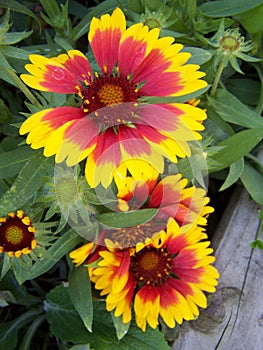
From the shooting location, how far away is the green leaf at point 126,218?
112cm

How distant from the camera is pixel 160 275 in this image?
4.17 feet

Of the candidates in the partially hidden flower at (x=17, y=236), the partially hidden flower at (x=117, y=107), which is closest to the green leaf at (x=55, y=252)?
the partially hidden flower at (x=17, y=236)

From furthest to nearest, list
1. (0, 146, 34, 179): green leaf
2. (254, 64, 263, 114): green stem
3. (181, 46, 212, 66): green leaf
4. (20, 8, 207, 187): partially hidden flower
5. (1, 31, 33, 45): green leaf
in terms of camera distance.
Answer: (254, 64, 263, 114): green stem, (181, 46, 212, 66): green leaf, (0, 146, 34, 179): green leaf, (1, 31, 33, 45): green leaf, (20, 8, 207, 187): partially hidden flower

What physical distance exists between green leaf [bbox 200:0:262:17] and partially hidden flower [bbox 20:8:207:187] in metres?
0.47

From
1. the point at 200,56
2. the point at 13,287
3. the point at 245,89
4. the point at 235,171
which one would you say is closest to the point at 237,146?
the point at 235,171

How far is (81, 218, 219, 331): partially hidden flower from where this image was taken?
4.01 ft

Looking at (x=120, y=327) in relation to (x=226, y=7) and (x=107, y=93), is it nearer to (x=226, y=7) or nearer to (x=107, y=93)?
(x=107, y=93)

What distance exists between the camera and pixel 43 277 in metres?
1.71

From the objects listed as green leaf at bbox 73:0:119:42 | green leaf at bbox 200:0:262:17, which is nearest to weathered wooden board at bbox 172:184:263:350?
green leaf at bbox 200:0:262:17

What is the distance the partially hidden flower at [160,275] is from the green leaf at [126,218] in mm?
65

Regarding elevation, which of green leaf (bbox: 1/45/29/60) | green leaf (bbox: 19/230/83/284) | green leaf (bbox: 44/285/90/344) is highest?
green leaf (bbox: 1/45/29/60)

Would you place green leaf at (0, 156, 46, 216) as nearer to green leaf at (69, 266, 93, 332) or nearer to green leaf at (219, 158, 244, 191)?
green leaf at (69, 266, 93, 332)

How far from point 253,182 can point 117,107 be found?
1.79 ft

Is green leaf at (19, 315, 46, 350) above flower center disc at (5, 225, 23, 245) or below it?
below
